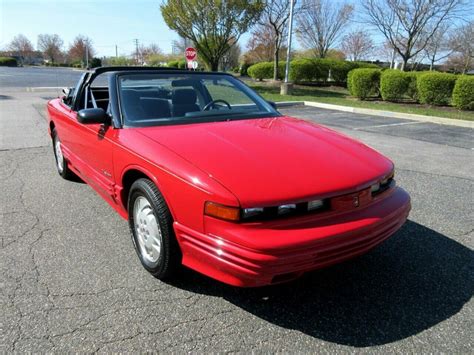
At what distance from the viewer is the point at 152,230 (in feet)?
9.04

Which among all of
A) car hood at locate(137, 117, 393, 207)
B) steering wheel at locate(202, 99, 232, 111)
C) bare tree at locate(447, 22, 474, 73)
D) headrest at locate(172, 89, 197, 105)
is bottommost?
car hood at locate(137, 117, 393, 207)

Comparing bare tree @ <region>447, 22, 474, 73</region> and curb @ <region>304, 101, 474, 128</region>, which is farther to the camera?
bare tree @ <region>447, 22, 474, 73</region>

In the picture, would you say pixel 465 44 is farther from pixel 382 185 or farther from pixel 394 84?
pixel 382 185

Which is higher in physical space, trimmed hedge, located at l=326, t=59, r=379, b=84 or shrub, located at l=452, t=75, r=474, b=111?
trimmed hedge, located at l=326, t=59, r=379, b=84

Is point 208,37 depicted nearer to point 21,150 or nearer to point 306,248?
point 21,150

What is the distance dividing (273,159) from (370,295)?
120 centimetres

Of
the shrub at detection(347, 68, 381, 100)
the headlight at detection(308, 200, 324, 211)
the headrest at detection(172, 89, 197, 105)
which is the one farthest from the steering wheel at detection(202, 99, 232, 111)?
the shrub at detection(347, 68, 381, 100)

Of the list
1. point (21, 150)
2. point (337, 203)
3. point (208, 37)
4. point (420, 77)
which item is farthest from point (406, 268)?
point (208, 37)

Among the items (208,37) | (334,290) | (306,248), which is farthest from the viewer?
(208,37)

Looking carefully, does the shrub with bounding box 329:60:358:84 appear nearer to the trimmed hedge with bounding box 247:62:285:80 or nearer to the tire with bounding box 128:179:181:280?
the trimmed hedge with bounding box 247:62:285:80

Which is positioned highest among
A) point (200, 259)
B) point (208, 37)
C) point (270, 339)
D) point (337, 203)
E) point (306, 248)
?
point (208, 37)

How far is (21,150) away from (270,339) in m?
6.33

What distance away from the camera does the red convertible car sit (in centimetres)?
218

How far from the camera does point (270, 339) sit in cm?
229
